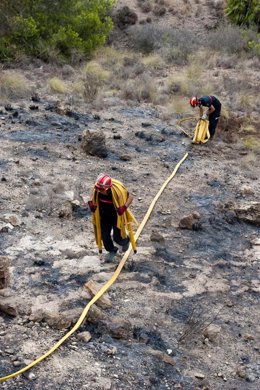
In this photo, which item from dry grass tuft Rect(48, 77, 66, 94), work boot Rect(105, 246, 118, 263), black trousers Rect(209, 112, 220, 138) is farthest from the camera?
dry grass tuft Rect(48, 77, 66, 94)

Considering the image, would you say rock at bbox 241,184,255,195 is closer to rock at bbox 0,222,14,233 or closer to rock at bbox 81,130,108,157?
rock at bbox 81,130,108,157

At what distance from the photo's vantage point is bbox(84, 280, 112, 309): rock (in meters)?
5.96

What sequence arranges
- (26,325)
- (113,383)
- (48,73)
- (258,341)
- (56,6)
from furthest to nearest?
(56,6) < (48,73) < (258,341) < (26,325) < (113,383)

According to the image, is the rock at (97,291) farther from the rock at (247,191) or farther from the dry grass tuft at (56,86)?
the dry grass tuft at (56,86)

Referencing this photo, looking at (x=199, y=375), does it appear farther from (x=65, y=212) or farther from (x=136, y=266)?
(x=65, y=212)

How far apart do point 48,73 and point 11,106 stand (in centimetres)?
334

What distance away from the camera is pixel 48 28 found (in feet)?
55.1

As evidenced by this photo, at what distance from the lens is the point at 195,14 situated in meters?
24.3

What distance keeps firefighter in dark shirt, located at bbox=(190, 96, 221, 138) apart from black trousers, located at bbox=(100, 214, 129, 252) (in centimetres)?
482

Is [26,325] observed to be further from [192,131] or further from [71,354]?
[192,131]

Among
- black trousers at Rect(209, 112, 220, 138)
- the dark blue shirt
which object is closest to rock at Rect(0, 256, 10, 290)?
the dark blue shirt

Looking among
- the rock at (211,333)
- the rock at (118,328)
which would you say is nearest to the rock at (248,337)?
the rock at (211,333)

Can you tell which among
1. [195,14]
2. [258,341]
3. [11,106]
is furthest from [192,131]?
[195,14]

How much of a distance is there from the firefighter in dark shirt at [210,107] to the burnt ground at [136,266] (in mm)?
570
